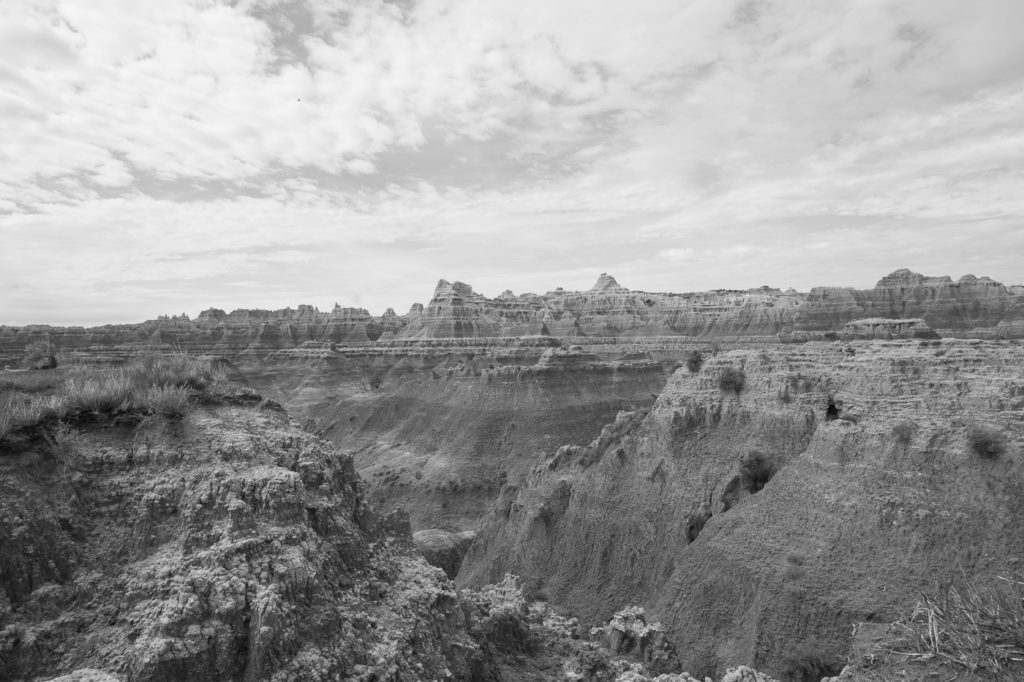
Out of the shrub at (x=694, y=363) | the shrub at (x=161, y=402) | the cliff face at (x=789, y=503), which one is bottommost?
the cliff face at (x=789, y=503)

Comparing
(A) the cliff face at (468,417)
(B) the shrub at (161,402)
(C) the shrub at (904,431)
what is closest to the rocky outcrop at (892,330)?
(C) the shrub at (904,431)

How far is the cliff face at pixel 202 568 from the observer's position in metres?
7.70

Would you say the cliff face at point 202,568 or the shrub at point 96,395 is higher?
the shrub at point 96,395

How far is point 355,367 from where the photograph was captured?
88.6 m

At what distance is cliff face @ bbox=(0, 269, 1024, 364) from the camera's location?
87000 millimetres

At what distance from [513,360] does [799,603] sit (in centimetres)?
5508

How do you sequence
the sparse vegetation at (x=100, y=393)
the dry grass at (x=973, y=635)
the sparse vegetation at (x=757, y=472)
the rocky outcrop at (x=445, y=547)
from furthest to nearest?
the rocky outcrop at (x=445, y=547) < the sparse vegetation at (x=757, y=472) < the sparse vegetation at (x=100, y=393) < the dry grass at (x=973, y=635)

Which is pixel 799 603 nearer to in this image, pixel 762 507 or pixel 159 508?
pixel 762 507

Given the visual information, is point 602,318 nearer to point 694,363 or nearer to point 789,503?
point 694,363

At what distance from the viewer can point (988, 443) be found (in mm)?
18125

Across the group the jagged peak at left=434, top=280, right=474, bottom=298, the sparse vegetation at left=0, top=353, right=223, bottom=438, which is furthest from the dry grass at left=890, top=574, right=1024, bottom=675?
the jagged peak at left=434, top=280, right=474, bottom=298

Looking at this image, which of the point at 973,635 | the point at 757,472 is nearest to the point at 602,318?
the point at 757,472

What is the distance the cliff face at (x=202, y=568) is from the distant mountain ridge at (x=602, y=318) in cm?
7381

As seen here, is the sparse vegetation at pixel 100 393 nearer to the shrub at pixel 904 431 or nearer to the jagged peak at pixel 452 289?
the shrub at pixel 904 431
